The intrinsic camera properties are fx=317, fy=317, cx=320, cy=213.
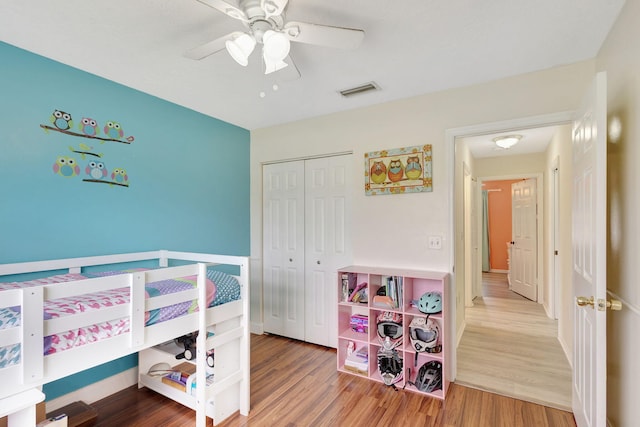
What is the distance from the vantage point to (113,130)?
7.97 ft

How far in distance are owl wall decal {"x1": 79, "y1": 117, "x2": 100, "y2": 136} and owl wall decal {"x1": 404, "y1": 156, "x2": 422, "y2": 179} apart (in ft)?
8.06

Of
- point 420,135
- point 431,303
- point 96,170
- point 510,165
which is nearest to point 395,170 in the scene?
point 420,135

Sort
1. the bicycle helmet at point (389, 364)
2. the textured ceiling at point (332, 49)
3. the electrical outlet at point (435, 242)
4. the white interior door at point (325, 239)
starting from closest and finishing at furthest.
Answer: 1. the textured ceiling at point (332, 49)
2. the bicycle helmet at point (389, 364)
3. the electrical outlet at point (435, 242)
4. the white interior door at point (325, 239)

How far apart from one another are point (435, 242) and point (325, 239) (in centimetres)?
111

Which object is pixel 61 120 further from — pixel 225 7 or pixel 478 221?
pixel 478 221

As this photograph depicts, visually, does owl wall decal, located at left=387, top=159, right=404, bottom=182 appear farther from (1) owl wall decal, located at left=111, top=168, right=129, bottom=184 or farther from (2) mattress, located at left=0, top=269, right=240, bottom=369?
(1) owl wall decal, located at left=111, top=168, right=129, bottom=184

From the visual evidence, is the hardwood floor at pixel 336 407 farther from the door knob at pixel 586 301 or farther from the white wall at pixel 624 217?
the door knob at pixel 586 301

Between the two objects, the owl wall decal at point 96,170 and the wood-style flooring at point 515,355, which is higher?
the owl wall decal at point 96,170

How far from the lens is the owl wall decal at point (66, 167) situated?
A: 2.13 meters

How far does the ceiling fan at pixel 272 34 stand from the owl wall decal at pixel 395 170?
145cm

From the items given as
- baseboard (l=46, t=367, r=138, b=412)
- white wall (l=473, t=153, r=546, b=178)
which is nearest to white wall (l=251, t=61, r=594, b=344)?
baseboard (l=46, t=367, r=138, b=412)

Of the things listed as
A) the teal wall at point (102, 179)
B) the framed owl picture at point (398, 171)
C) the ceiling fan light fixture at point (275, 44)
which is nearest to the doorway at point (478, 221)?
the framed owl picture at point (398, 171)

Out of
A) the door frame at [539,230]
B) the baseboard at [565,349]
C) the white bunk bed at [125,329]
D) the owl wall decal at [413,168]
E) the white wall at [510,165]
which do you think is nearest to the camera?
the white bunk bed at [125,329]

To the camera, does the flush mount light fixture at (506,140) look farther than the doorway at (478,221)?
Yes
